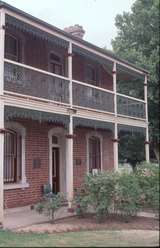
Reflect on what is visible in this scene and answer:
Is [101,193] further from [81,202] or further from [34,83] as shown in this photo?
[34,83]

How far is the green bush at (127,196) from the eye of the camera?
12.4 metres

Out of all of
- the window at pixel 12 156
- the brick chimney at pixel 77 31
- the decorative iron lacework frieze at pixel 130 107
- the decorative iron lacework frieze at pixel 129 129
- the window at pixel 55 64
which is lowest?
the window at pixel 12 156

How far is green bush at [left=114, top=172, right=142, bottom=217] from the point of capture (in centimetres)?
1237

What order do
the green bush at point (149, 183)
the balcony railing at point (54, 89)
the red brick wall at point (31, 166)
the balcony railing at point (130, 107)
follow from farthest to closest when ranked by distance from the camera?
the balcony railing at point (130, 107) → the red brick wall at point (31, 166) → the balcony railing at point (54, 89) → the green bush at point (149, 183)

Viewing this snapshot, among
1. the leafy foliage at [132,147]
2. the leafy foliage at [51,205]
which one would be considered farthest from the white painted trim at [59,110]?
the leafy foliage at [132,147]

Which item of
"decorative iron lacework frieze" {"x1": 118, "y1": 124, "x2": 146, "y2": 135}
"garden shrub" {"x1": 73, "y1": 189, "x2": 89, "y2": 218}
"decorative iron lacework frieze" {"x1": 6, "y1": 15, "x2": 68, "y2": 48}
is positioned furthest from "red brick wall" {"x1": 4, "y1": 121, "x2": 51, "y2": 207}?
"decorative iron lacework frieze" {"x1": 118, "y1": 124, "x2": 146, "y2": 135}

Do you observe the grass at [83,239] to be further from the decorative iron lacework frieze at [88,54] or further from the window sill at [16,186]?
the decorative iron lacework frieze at [88,54]

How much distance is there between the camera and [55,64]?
17.8 meters

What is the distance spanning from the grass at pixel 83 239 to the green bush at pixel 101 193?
1.81 m

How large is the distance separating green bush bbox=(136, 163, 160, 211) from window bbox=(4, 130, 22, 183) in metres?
4.60

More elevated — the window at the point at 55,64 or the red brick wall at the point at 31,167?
the window at the point at 55,64

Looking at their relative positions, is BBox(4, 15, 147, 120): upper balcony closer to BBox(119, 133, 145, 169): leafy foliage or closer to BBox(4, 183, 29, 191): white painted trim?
BBox(4, 183, 29, 191): white painted trim

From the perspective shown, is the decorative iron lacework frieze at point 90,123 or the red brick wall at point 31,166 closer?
the red brick wall at point 31,166

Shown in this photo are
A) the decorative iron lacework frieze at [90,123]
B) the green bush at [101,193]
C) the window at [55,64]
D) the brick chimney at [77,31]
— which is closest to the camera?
the green bush at [101,193]
